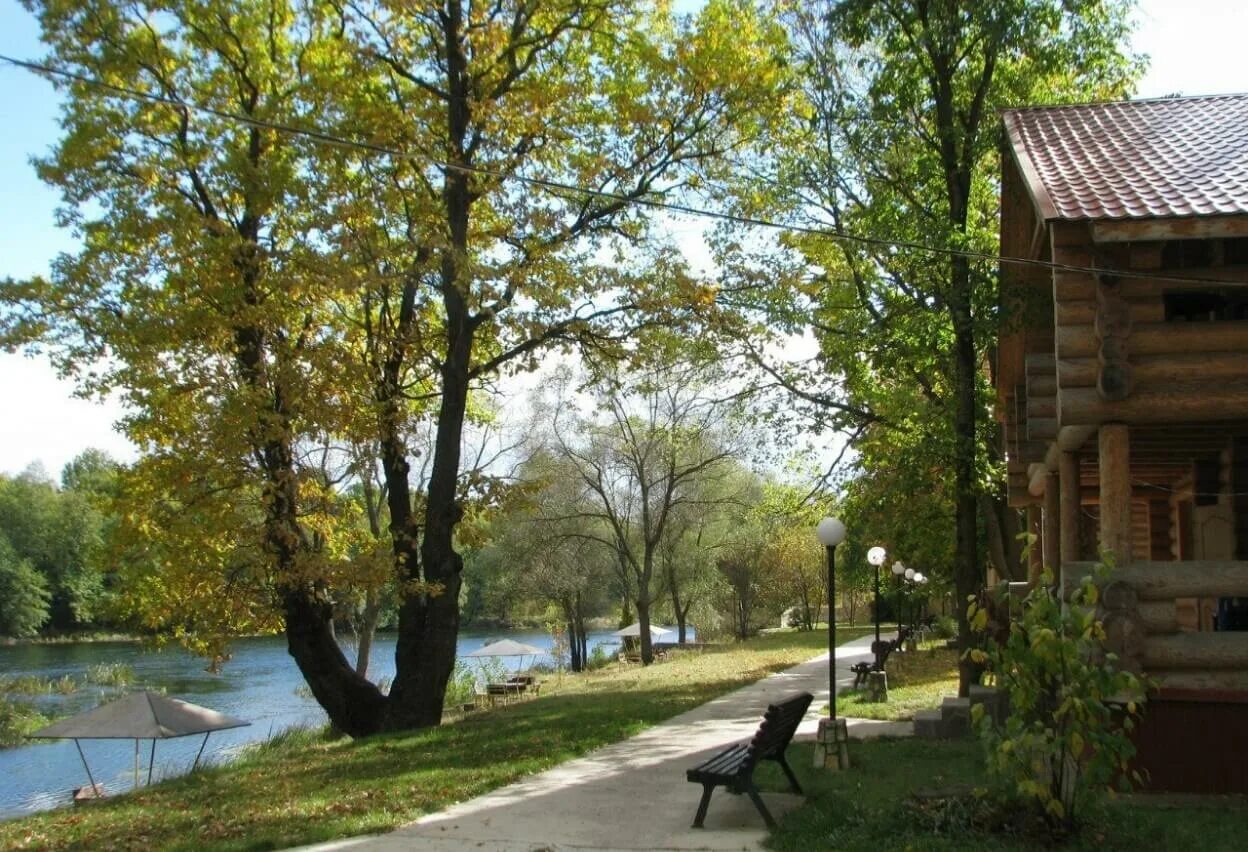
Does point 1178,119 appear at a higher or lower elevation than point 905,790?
higher

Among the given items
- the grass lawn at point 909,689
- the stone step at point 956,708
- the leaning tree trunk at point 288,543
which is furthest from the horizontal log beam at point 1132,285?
the leaning tree trunk at point 288,543

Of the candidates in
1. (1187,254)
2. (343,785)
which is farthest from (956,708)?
(343,785)

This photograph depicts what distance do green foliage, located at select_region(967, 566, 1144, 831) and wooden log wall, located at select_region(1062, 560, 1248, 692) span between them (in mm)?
1348

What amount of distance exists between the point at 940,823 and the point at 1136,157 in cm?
634

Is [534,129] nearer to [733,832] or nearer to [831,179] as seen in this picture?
[831,179]

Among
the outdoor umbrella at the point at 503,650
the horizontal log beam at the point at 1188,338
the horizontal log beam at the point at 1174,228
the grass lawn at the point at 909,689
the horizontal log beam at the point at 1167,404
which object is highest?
the horizontal log beam at the point at 1174,228

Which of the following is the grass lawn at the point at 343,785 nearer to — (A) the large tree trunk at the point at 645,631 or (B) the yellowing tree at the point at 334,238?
(B) the yellowing tree at the point at 334,238

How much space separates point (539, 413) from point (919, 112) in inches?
856

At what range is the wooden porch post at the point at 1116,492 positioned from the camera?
29.0 ft

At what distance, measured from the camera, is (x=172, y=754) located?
Result: 24.5m

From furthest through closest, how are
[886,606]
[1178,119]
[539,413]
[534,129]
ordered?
[886,606] → [539,413] → [534,129] → [1178,119]

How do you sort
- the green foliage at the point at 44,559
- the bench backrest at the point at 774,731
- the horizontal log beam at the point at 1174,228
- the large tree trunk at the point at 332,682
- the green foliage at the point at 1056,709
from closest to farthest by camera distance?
the green foliage at the point at 1056,709
the horizontal log beam at the point at 1174,228
the bench backrest at the point at 774,731
the large tree trunk at the point at 332,682
the green foliage at the point at 44,559

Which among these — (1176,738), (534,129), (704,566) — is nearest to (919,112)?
(534,129)

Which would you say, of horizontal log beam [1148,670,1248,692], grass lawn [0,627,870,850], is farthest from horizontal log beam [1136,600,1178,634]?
grass lawn [0,627,870,850]
